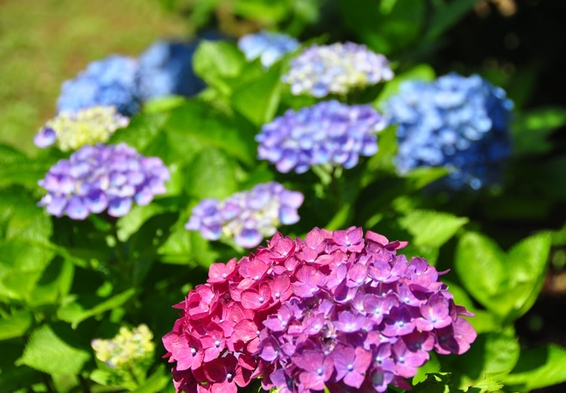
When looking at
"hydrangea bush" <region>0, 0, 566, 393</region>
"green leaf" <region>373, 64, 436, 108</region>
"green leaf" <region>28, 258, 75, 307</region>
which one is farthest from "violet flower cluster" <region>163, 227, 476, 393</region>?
"green leaf" <region>373, 64, 436, 108</region>

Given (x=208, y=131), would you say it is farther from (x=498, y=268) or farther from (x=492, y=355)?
(x=492, y=355)

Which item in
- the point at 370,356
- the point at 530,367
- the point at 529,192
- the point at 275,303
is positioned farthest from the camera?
the point at 529,192

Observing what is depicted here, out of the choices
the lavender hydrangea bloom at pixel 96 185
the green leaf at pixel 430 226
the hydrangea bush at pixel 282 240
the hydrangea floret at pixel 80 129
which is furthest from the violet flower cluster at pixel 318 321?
the hydrangea floret at pixel 80 129

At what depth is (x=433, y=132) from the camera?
8.17 ft

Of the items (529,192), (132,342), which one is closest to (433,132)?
(529,192)

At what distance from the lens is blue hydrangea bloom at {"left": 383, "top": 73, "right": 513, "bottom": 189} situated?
2457 millimetres

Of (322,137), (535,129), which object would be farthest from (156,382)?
(535,129)

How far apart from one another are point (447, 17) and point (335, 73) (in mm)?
755

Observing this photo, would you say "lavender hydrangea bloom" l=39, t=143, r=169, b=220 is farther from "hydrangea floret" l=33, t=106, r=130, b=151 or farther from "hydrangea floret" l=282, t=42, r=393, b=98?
"hydrangea floret" l=282, t=42, r=393, b=98

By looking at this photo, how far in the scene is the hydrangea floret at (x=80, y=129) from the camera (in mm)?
2000

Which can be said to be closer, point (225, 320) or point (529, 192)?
point (225, 320)

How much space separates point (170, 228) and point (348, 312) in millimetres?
861

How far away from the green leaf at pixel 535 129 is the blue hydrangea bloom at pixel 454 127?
44cm

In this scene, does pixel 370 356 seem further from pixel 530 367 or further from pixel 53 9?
pixel 53 9
